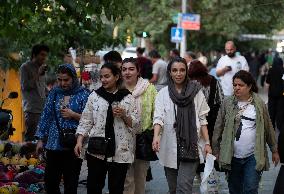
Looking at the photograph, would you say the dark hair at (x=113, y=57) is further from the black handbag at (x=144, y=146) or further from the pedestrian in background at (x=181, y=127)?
the pedestrian in background at (x=181, y=127)

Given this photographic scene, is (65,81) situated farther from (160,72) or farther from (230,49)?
(160,72)

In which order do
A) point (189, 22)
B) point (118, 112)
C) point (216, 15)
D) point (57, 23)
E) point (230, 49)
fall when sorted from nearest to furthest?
point (118, 112) < point (57, 23) < point (230, 49) < point (189, 22) < point (216, 15)

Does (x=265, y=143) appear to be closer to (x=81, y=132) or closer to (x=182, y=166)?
(x=182, y=166)

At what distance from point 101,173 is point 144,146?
80 cm

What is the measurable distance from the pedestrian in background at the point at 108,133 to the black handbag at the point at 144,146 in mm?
528

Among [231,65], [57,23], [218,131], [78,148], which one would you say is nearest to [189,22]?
[231,65]

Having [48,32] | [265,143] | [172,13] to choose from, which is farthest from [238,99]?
[172,13]

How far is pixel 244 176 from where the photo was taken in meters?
7.64

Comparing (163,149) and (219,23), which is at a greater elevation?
(219,23)

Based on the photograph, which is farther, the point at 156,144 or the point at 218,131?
the point at 218,131

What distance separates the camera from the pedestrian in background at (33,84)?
33.7 feet

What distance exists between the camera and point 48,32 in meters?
11.4

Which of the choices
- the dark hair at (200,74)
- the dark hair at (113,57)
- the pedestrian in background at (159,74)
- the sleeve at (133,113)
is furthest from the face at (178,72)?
the pedestrian in background at (159,74)

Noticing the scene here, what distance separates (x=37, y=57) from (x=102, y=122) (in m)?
3.49
